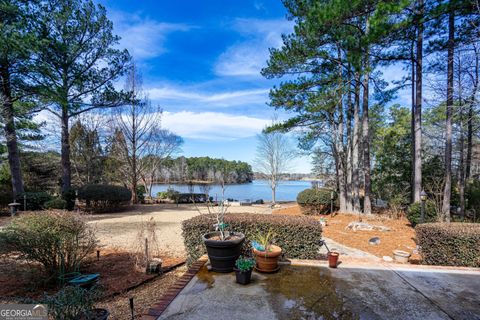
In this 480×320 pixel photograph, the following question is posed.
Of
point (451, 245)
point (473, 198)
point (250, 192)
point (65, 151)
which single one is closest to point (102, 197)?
point (65, 151)

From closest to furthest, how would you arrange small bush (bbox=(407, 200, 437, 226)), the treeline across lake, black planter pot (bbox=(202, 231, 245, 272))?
1. black planter pot (bbox=(202, 231, 245, 272))
2. small bush (bbox=(407, 200, 437, 226))
3. the treeline across lake

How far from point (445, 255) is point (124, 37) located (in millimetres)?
13687

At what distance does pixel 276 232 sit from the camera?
369cm

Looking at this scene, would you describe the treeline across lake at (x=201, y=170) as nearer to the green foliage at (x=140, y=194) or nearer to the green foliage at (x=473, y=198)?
the green foliage at (x=140, y=194)

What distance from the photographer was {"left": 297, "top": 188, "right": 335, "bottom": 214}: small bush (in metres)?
9.44

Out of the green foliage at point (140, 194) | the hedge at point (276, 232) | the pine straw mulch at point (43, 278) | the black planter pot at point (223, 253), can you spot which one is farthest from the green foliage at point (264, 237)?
the green foliage at point (140, 194)

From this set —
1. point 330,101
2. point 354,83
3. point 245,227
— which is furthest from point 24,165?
point 354,83

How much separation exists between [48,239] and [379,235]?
24.4 feet

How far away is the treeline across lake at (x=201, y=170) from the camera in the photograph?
2387 centimetres

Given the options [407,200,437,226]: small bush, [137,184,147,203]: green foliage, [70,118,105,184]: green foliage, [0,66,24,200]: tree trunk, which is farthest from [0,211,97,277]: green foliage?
[70,118,105,184]: green foliage

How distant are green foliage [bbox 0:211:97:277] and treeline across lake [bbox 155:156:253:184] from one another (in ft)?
58.4

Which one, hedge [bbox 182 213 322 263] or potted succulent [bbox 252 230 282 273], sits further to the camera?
hedge [bbox 182 213 322 263]

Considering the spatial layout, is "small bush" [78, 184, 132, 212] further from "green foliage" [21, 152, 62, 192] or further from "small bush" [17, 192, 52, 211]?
"green foliage" [21, 152, 62, 192]

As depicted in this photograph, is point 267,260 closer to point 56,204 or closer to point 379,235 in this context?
point 379,235
